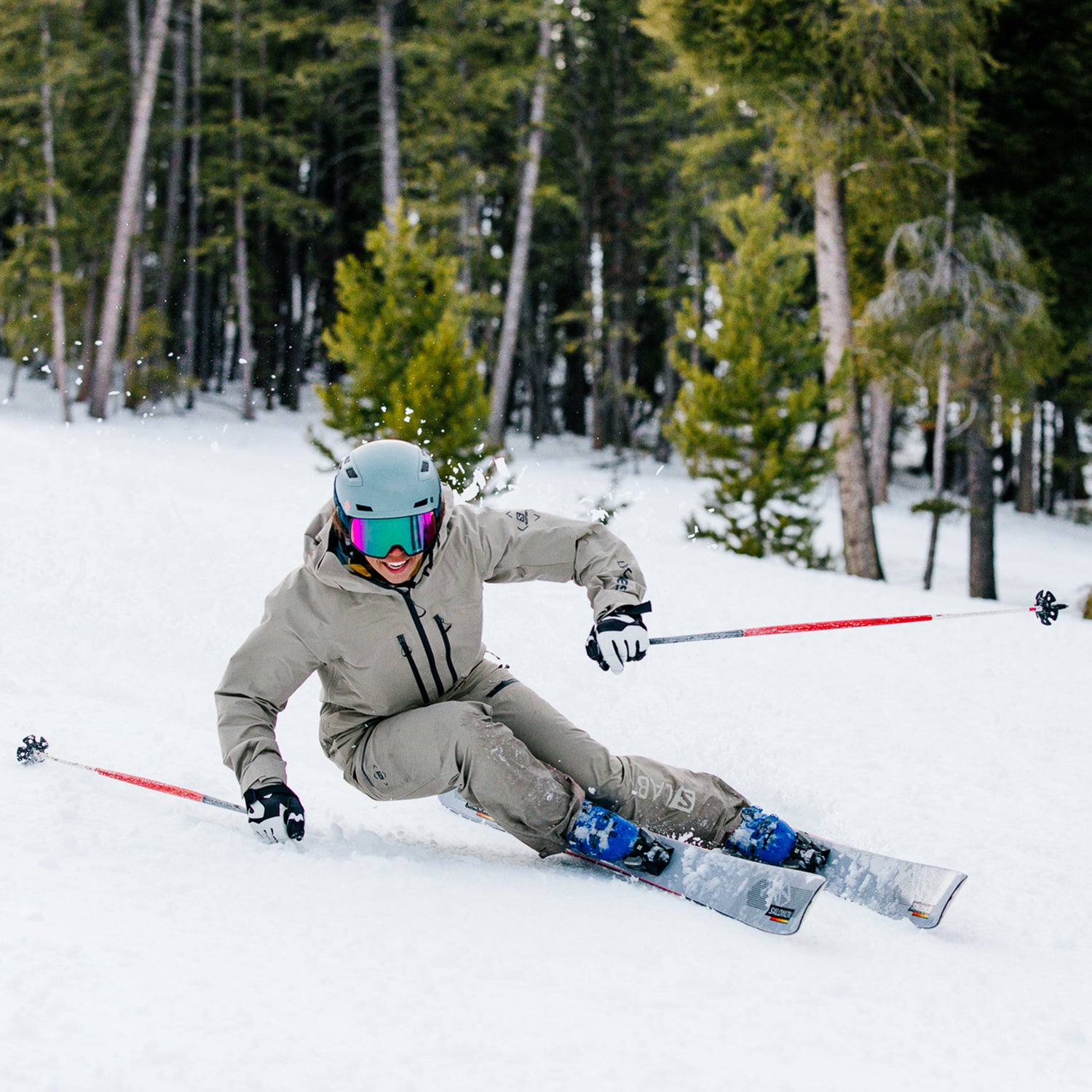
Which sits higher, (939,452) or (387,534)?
(939,452)

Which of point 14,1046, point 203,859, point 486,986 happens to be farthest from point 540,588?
point 14,1046

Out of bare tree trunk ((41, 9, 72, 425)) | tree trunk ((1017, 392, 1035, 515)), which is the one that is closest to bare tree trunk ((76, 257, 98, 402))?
bare tree trunk ((41, 9, 72, 425))

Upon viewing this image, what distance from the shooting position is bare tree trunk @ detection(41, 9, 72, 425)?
17625 mm

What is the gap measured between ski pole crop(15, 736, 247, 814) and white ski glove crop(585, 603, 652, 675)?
51.8 inches

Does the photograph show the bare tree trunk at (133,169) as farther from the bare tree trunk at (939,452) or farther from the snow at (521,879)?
the bare tree trunk at (939,452)

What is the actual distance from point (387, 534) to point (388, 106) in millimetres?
16385

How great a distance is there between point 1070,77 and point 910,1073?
13.8 meters

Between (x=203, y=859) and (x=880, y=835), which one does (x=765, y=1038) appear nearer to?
(x=203, y=859)

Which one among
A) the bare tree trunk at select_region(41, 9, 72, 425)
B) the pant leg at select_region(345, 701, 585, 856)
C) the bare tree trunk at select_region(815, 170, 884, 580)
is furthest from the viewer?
the bare tree trunk at select_region(41, 9, 72, 425)

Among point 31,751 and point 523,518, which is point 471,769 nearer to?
point 523,518

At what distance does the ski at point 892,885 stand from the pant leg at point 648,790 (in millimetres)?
372

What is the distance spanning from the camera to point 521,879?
122 inches

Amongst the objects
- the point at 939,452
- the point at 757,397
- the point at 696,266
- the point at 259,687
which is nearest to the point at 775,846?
the point at 259,687

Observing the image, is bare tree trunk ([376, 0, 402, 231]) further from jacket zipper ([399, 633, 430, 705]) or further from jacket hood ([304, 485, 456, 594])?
jacket zipper ([399, 633, 430, 705])
